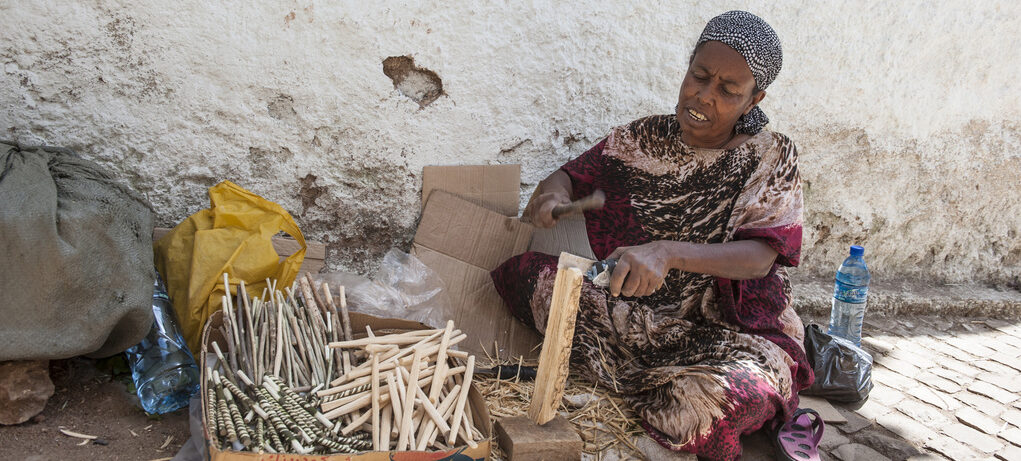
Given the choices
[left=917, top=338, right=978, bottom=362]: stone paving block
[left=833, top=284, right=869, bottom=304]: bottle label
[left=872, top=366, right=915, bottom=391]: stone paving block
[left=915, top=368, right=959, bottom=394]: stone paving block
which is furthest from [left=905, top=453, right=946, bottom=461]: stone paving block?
[left=917, top=338, right=978, bottom=362]: stone paving block

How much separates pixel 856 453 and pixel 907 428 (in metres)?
0.41

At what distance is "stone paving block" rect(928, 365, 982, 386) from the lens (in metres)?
3.57

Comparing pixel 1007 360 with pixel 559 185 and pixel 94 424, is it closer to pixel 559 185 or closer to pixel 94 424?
pixel 559 185

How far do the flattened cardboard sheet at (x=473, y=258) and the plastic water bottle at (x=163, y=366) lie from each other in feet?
3.72

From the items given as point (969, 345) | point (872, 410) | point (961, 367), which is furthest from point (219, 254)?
point (969, 345)

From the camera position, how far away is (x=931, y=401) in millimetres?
3299

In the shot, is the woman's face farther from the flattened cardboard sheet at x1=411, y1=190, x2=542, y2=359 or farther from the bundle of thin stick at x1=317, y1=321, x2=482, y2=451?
the bundle of thin stick at x1=317, y1=321, x2=482, y2=451

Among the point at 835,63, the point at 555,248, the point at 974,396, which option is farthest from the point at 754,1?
the point at 974,396

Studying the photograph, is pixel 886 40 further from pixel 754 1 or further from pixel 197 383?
pixel 197 383

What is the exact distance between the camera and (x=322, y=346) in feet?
8.30

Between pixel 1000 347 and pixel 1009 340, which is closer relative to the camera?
pixel 1000 347

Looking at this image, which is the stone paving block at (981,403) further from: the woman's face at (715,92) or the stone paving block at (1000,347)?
the woman's face at (715,92)

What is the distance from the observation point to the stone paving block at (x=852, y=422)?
2.96 m

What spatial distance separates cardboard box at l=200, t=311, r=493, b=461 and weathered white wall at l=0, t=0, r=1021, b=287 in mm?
682
